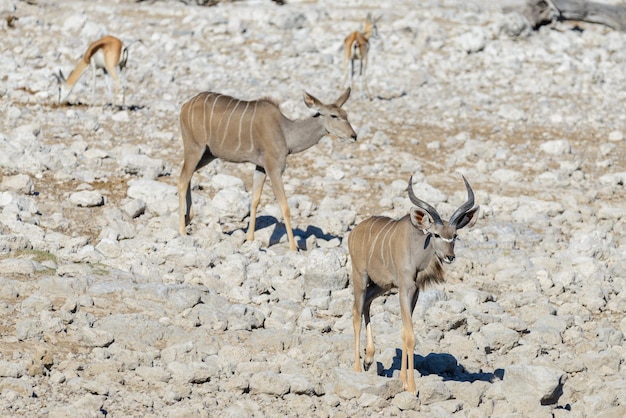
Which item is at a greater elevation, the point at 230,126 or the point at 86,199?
the point at 230,126

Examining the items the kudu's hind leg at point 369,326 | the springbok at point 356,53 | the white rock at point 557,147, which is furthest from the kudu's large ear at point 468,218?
the springbok at point 356,53

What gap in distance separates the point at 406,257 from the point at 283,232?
3544 mm

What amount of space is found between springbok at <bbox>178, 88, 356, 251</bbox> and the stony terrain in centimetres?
43

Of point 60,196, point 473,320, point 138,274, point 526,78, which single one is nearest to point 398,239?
point 473,320

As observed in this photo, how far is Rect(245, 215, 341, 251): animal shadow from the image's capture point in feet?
32.5

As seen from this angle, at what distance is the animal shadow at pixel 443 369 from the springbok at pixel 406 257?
5.1 inches

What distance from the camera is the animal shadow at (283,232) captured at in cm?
990

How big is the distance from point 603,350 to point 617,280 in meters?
1.79

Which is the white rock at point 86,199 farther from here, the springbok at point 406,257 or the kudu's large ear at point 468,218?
the kudu's large ear at point 468,218

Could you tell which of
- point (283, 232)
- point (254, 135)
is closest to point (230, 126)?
point (254, 135)

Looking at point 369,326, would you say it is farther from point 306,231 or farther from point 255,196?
point 306,231

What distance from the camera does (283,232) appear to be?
33.3 ft

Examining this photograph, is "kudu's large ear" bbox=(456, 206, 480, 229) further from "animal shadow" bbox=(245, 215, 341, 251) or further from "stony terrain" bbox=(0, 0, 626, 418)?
"animal shadow" bbox=(245, 215, 341, 251)

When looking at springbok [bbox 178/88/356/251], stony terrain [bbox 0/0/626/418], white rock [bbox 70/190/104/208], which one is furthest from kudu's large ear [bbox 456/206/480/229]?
white rock [bbox 70/190/104/208]
